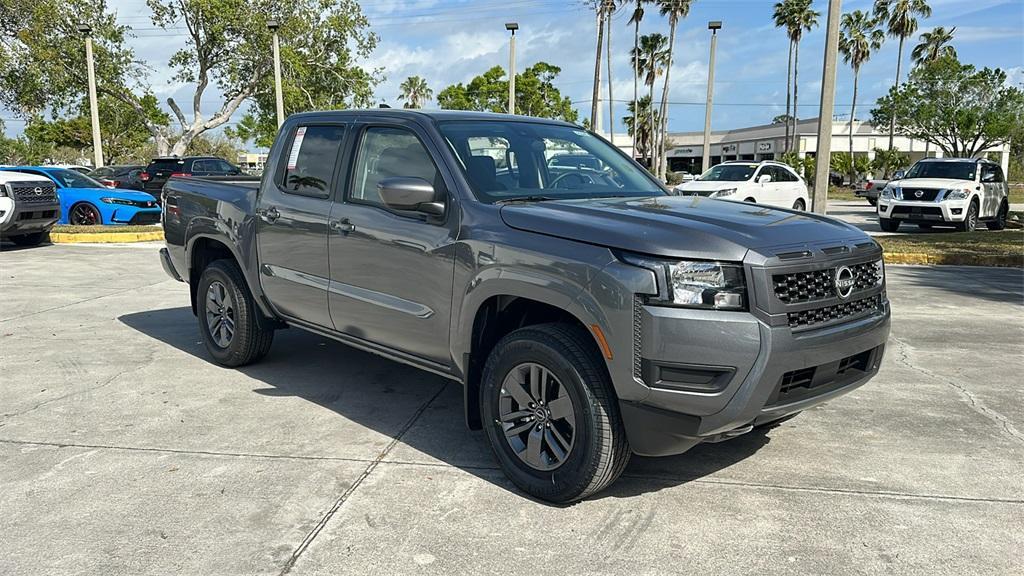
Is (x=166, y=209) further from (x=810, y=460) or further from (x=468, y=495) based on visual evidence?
(x=810, y=460)

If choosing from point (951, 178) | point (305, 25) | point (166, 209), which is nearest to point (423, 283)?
point (166, 209)

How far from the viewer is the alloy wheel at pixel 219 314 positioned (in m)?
6.06

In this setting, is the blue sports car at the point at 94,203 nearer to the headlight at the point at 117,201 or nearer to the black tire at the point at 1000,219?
the headlight at the point at 117,201

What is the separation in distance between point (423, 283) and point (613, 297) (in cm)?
130

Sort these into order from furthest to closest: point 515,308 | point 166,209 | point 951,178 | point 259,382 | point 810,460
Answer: point 951,178, point 166,209, point 259,382, point 810,460, point 515,308

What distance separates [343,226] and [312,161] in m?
0.70

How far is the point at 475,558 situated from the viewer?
10.9 feet

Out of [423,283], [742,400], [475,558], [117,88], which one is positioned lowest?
[475,558]

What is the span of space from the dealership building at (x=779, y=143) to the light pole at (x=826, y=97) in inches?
1950

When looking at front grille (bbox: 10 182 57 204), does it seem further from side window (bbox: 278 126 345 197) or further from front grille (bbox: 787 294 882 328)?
front grille (bbox: 787 294 882 328)

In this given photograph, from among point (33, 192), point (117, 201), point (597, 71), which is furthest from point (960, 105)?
point (33, 192)

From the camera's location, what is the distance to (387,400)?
214 inches

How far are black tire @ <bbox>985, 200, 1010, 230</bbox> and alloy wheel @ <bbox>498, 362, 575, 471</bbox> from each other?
743 inches

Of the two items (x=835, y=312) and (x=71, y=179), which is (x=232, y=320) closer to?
(x=835, y=312)
